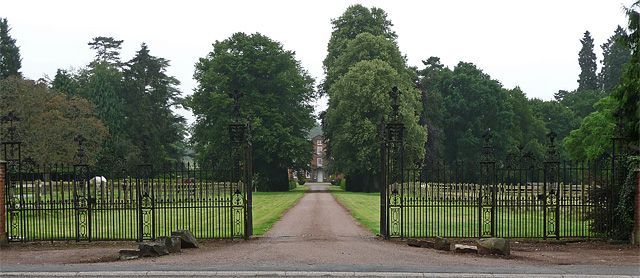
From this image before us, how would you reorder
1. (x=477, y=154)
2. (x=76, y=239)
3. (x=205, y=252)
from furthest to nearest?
1. (x=477, y=154)
2. (x=76, y=239)
3. (x=205, y=252)

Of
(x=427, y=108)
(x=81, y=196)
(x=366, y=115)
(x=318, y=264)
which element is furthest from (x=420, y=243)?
(x=427, y=108)

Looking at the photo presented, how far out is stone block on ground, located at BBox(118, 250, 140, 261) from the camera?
14511 millimetres

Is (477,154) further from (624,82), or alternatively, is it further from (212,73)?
(624,82)

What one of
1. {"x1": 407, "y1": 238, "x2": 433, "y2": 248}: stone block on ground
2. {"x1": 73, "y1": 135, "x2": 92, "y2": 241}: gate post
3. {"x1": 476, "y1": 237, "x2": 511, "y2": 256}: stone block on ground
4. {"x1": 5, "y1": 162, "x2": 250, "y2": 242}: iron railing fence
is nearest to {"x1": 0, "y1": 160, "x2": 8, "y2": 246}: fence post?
{"x1": 5, "y1": 162, "x2": 250, "y2": 242}: iron railing fence

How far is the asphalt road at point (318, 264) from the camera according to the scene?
1227 cm

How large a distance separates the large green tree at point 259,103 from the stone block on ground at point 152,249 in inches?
1424

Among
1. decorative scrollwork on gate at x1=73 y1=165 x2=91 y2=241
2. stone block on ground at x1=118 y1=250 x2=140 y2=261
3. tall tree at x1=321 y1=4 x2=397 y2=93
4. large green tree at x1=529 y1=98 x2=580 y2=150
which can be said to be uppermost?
tall tree at x1=321 y1=4 x2=397 y2=93

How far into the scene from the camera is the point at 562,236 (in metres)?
18.3

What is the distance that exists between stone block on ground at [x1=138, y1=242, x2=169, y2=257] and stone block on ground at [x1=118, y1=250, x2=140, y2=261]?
0.11 meters

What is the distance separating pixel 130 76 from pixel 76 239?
205 feet

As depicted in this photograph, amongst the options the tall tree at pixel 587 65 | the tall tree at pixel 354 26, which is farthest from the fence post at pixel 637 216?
the tall tree at pixel 587 65

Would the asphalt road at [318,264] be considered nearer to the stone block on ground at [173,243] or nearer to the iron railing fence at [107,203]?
the stone block on ground at [173,243]

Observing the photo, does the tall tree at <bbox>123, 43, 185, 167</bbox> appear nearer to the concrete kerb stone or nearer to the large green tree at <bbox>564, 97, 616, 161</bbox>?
the large green tree at <bbox>564, 97, 616, 161</bbox>

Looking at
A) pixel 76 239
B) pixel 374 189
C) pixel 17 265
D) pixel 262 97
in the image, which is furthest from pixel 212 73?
pixel 17 265
